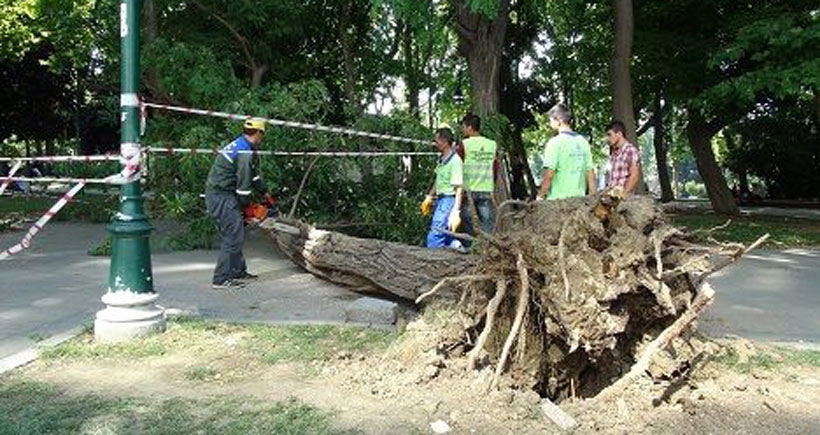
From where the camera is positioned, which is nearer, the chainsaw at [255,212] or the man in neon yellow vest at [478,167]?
the chainsaw at [255,212]

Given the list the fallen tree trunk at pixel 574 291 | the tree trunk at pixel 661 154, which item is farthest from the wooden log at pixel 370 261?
the tree trunk at pixel 661 154

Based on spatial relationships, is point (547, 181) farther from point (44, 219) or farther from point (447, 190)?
point (44, 219)

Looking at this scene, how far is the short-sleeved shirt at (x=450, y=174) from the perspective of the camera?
27.3 feet

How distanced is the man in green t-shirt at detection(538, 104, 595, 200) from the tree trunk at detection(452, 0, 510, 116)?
6.22 metres

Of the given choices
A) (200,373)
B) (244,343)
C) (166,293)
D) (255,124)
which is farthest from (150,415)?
(255,124)

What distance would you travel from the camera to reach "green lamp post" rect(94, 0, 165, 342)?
234 inches

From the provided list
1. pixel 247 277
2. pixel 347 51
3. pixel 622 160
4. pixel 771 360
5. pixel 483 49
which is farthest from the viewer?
pixel 347 51

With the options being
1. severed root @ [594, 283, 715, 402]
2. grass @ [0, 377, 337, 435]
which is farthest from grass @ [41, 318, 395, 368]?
severed root @ [594, 283, 715, 402]

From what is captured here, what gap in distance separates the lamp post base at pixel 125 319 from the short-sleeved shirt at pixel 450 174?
3.52m

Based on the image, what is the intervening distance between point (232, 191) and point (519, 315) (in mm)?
4526

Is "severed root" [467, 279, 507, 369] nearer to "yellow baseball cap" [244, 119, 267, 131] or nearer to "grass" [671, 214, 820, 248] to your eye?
"yellow baseball cap" [244, 119, 267, 131]

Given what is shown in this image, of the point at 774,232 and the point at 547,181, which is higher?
the point at 547,181

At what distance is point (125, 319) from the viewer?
19.3ft

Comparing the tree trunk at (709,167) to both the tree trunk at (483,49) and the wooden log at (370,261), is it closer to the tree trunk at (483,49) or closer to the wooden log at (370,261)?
the tree trunk at (483,49)
